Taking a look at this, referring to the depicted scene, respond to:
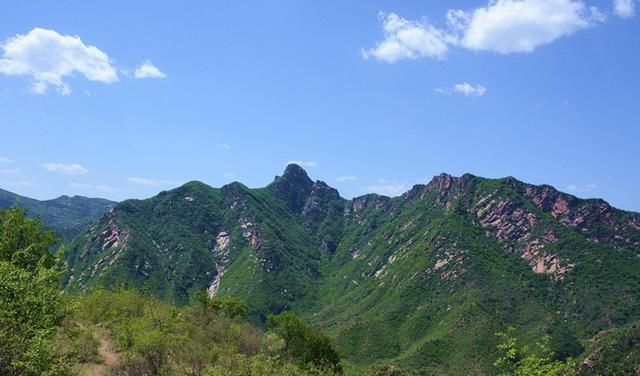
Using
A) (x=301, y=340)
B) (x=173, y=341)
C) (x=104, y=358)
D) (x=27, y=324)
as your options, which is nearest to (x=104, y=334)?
(x=104, y=358)

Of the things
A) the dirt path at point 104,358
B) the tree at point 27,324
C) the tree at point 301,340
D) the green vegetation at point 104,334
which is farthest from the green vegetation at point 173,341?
the tree at point 301,340

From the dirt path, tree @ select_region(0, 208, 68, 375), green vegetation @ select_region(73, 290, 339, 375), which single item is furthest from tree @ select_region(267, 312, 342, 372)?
tree @ select_region(0, 208, 68, 375)

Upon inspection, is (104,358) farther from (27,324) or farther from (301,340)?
(301,340)

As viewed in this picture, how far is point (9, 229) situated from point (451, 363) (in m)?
174

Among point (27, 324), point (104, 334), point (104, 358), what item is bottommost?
point (104, 358)

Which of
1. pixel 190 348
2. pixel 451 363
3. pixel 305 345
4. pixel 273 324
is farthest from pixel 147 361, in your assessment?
pixel 451 363

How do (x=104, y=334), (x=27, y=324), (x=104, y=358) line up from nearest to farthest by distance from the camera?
(x=27, y=324)
(x=104, y=358)
(x=104, y=334)

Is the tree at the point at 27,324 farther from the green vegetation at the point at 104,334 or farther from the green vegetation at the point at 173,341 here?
the green vegetation at the point at 173,341

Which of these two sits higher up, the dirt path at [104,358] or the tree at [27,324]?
the tree at [27,324]

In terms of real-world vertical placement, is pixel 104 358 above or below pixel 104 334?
below

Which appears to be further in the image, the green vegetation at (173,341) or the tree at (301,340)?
the tree at (301,340)

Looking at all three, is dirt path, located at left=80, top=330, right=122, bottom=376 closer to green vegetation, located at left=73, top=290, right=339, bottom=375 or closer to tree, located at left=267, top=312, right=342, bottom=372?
green vegetation, located at left=73, top=290, right=339, bottom=375

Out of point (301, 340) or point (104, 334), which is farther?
point (301, 340)

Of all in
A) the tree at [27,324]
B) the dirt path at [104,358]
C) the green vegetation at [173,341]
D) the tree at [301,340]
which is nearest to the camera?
the tree at [27,324]
